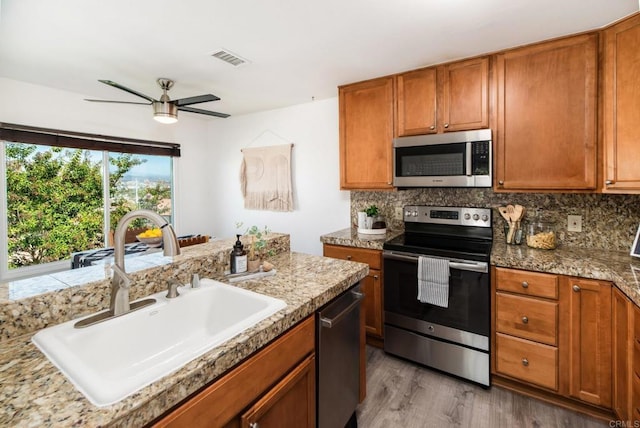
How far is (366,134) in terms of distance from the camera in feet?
9.09

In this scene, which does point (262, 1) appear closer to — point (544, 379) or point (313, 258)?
point (313, 258)

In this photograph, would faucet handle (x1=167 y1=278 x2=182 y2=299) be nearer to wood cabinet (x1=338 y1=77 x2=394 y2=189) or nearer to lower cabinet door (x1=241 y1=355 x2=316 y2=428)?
lower cabinet door (x1=241 y1=355 x2=316 y2=428)

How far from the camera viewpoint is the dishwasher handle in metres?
1.34

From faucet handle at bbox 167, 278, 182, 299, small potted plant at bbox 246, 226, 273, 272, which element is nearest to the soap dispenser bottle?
small potted plant at bbox 246, 226, 273, 272

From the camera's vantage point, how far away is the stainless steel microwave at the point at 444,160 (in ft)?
7.31

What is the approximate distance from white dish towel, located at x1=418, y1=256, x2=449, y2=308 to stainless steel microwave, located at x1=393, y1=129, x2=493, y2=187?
0.63 m

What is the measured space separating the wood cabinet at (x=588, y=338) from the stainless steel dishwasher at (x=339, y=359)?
125 cm

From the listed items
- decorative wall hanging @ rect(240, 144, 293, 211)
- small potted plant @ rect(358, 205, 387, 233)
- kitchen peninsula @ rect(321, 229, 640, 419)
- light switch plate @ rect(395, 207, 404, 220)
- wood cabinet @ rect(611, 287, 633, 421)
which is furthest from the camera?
decorative wall hanging @ rect(240, 144, 293, 211)

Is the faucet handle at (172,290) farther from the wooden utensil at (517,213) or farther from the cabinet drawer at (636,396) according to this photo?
the wooden utensil at (517,213)

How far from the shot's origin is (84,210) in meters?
3.28

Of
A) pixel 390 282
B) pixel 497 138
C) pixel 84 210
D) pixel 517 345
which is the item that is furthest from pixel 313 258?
pixel 84 210

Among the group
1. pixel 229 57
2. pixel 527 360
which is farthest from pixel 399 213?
pixel 229 57

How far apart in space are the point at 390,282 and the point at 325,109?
1.99 m

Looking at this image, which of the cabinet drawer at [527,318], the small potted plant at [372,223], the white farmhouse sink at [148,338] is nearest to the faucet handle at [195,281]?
the white farmhouse sink at [148,338]
